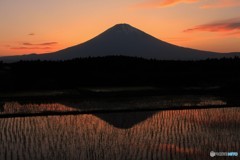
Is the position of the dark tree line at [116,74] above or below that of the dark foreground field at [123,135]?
above

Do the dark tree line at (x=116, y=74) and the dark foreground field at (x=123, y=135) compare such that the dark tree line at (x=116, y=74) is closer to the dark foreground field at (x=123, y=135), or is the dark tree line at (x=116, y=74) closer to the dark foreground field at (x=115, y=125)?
the dark foreground field at (x=115, y=125)

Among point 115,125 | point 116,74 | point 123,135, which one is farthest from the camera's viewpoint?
point 116,74

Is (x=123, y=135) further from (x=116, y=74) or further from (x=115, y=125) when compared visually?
(x=116, y=74)

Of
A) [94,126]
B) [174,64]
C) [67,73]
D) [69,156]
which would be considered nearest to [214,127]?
[94,126]

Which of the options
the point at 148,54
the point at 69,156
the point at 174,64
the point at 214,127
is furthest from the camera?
the point at 148,54

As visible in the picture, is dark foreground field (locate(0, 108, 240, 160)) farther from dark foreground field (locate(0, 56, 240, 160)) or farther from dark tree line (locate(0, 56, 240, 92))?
dark tree line (locate(0, 56, 240, 92))

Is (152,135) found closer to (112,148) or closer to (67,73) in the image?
(112,148)

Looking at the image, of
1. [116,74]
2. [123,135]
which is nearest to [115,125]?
[123,135]

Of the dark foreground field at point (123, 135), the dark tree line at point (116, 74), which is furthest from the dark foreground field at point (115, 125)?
the dark tree line at point (116, 74)

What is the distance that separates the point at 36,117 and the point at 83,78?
53.8 feet

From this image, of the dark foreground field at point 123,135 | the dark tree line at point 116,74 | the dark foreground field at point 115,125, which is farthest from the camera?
the dark tree line at point 116,74

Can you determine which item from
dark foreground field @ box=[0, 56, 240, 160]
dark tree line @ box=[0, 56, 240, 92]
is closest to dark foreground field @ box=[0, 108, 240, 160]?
dark foreground field @ box=[0, 56, 240, 160]

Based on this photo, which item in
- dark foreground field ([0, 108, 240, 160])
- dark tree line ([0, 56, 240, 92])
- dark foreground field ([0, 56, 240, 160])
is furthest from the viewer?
dark tree line ([0, 56, 240, 92])

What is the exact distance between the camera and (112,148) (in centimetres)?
870
